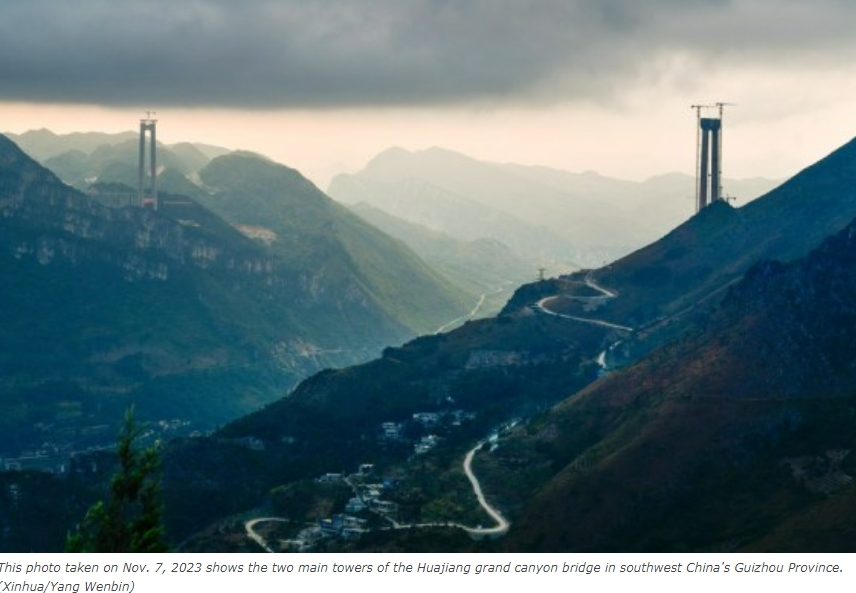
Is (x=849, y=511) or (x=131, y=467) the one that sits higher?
(x=131, y=467)

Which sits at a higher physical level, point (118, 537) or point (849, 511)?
point (118, 537)
